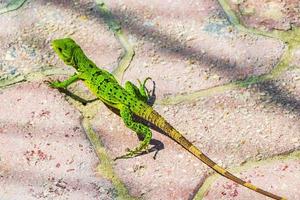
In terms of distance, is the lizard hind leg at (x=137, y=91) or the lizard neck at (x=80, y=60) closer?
the lizard hind leg at (x=137, y=91)

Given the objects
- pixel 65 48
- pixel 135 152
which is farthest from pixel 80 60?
pixel 135 152

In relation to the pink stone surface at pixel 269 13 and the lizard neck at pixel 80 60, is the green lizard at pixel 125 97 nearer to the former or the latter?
the lizard neck at pixel 80 60

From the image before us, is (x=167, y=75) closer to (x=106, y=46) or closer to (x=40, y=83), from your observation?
(x=106, y=46)

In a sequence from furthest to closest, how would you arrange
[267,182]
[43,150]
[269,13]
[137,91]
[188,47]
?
1. [269,13]
2. [188,47]
3. [137,91]
4. [43,150]
5. [267,182]

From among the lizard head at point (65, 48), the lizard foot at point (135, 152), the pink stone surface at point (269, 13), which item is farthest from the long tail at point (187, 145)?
the pink stone surface at point (269, 13)

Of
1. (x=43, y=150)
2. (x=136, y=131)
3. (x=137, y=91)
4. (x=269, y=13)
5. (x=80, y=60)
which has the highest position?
(x=269, y=13)

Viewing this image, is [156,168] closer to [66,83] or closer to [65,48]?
[66,83]

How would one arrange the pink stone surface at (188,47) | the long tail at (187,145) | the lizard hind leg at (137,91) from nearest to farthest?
1. the long tail at (187,145)
2. the lizard hind leg at (137,91)
3. the pink stone surface at (188,47)

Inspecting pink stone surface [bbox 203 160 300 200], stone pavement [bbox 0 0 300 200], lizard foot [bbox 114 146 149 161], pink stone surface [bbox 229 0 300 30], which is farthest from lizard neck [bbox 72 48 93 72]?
pink stone surface [bbox 229 0 300 30]
